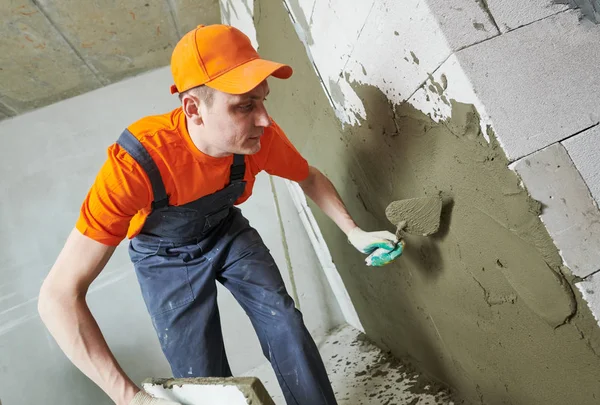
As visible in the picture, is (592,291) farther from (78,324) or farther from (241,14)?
(241,14)

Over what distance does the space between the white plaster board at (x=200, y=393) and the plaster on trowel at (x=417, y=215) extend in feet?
2.20

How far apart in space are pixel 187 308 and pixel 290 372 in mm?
413

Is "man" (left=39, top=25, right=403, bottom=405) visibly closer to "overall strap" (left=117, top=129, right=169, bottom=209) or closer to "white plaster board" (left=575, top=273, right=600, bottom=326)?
"overall strap" (left=117, top=129, right=169, bottom=209)

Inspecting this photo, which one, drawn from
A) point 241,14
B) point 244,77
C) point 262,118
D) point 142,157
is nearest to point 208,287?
point 142,157

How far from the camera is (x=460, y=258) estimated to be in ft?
4.22

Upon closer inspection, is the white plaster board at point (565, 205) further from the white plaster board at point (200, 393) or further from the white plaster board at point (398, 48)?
the white plaster board at point (200, 393)

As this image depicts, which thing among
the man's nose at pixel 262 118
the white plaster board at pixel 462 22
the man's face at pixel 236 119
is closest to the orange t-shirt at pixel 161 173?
the man's face at pixel 236 119

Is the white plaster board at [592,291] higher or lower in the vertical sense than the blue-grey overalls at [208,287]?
lower

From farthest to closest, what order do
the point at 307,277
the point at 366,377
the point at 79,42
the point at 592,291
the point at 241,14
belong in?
the point at 307,277, the point at 79,42, the point at 241,14, the point at 366,377, the point at 592,291

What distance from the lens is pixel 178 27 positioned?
2855 mm

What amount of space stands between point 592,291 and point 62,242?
2.83m

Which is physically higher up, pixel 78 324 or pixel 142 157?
pixel 142 157

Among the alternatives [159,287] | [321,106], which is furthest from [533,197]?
[159,287]

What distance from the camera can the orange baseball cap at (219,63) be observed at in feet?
4.24
